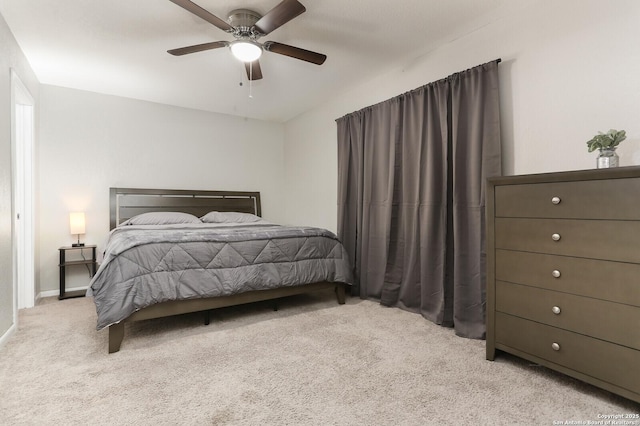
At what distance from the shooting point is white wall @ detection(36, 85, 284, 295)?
12.6 ft

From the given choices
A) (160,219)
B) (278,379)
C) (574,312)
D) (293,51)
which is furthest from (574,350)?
(160,219)

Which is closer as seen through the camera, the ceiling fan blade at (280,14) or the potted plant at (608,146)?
the potted plant at (608,146)

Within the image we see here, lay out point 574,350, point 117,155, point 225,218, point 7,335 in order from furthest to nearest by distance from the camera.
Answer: point 225,218, point 117,155, point 7,335, point 574,350

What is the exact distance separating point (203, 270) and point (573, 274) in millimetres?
2364

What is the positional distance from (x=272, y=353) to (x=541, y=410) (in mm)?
1477

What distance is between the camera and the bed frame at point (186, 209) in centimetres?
246

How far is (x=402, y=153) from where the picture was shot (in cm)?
328

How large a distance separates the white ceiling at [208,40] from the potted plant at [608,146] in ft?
4.15

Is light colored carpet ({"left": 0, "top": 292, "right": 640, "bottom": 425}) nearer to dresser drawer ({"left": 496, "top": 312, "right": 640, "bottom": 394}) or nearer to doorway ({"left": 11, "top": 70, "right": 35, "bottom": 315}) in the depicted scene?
dresser drawer ({"left": 496, "top": 312, "right": 640, "bottom": 394})

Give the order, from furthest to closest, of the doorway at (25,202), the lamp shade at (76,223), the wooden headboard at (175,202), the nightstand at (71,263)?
the wooden headboard at (175,202), the lamp shade at (76,223), the nightstand at (71,263), the doorway at (25,202)

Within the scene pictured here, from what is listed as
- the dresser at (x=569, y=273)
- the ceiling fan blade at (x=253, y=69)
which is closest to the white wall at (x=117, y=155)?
the ceiling fan blade at (x=253, y=69)

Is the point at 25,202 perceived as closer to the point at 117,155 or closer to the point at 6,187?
the point at 6,187

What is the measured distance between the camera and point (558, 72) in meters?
2.22

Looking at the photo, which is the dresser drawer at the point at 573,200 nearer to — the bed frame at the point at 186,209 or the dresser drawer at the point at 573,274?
the dresser drawer at the point at 573,274
